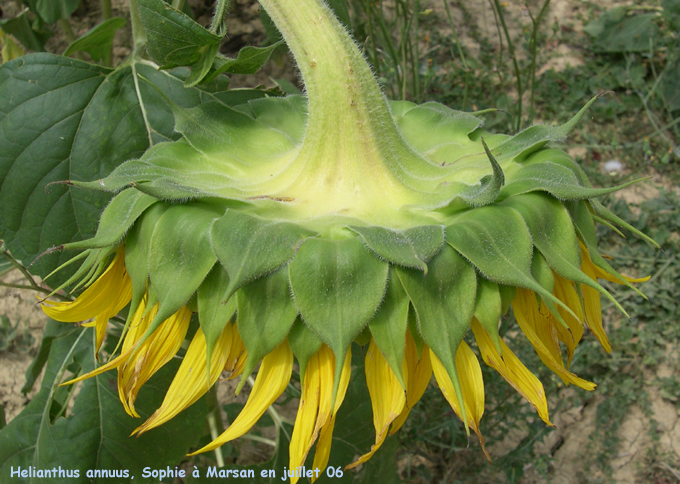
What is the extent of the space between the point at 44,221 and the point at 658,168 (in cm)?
327

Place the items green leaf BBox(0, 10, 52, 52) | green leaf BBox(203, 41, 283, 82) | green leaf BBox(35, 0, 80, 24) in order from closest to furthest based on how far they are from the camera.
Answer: green leaf BBox(203, 41, 283, 82) → green leaf BBox(35, 0, 80, 24) → green leaf BBox(0, 10, 52, 52)

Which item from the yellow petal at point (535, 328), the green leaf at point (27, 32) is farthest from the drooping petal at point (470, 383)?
the green leaf at point (27, 32)

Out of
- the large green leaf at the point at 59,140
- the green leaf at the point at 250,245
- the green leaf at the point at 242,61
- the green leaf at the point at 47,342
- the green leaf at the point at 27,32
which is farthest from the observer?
the green leaf at the point at 27,32

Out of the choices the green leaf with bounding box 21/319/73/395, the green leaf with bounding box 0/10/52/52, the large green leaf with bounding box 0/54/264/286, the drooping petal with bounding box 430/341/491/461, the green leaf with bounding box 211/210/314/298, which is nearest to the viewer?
→ the green leaf with bounding box 211/210/314/298

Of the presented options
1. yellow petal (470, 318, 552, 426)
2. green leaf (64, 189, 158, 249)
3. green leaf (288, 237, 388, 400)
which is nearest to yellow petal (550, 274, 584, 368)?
yellow petal (470, 318, 552, 426)

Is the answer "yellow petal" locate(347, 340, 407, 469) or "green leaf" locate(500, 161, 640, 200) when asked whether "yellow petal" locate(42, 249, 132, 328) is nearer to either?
"yellow petal" locate(347, 340, 407, 469)

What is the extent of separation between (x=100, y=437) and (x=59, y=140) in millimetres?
734

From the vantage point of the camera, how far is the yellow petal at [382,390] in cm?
92

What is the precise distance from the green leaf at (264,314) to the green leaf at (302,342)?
0.06 ft

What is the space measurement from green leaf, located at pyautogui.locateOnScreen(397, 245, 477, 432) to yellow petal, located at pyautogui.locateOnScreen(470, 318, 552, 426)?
0.30 feet

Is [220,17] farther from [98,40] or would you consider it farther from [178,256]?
[98,40]

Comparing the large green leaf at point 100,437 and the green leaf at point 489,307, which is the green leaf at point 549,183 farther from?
the large green leaf at point 100,437

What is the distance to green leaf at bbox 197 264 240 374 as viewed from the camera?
87 centimetres

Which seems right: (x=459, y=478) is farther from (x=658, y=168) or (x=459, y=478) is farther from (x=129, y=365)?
(x=658, y=168)
